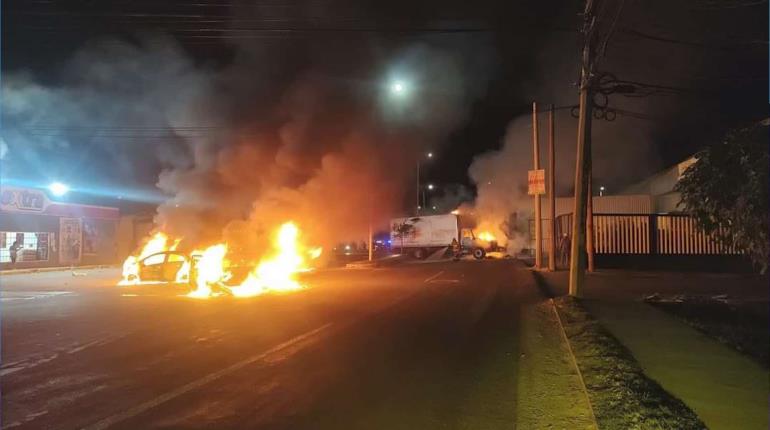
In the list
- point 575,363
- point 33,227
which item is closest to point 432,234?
point 33,227

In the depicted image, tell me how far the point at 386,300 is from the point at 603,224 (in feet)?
47.0

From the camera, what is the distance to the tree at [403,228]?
123ft

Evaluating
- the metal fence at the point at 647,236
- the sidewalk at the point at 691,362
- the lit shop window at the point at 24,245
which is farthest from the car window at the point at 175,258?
the metal fence at the point at 647,236

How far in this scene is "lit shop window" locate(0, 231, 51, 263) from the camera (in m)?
27.2

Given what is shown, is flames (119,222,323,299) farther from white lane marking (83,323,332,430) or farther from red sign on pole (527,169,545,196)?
red sign on pole (527,169,545,196)

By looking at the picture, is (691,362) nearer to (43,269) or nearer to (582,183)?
(582,183)

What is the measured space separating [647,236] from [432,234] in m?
16.3

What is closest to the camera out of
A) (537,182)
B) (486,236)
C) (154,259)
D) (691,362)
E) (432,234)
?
(691,362)

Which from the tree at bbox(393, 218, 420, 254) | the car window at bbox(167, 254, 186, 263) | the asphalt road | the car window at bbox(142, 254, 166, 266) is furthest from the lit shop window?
the tree at bbox(393, 218, 420, 254)

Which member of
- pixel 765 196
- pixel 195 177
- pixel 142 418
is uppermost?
pixel 195 177

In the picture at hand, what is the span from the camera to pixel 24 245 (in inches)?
1123

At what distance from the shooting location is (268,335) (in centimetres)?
888

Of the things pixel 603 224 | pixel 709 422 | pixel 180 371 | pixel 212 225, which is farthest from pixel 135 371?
pixel 603 224

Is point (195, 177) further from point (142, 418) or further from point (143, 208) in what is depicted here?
point (143, 208)
